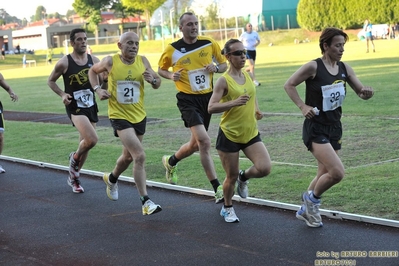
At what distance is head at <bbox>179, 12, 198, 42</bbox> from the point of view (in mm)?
9369

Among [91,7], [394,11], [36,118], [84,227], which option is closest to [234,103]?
[84,227]

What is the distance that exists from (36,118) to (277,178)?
1329cm

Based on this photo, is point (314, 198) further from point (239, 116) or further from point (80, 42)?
point (80, 42)

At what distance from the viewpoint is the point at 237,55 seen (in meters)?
7.66

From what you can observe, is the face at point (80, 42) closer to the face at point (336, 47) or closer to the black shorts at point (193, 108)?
the black shorts at point (193, 108)

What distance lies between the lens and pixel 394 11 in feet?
217

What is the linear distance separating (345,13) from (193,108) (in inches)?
Answer: 2474

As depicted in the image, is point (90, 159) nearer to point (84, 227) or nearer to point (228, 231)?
point (84, 227)

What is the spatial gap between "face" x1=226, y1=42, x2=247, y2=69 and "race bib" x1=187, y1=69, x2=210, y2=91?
183 cm

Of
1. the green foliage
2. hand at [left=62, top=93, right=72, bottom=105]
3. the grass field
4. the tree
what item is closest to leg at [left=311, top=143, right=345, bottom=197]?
the grass field

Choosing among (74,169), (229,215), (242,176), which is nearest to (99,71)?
(74,169)

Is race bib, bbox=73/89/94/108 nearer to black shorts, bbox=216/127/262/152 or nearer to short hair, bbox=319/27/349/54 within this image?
black shorts, bbox=216/127/262/152

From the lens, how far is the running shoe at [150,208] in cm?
820

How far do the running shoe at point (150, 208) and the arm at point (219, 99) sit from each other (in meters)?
1.33
